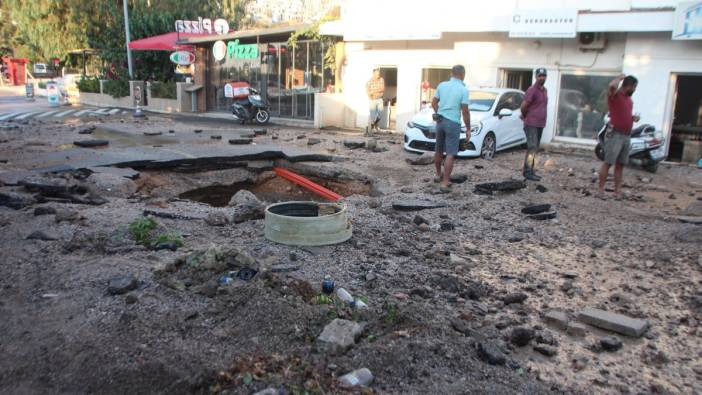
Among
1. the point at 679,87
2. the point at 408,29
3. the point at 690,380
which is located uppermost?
the point at 408,29

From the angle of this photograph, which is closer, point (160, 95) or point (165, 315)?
point (165, 315)

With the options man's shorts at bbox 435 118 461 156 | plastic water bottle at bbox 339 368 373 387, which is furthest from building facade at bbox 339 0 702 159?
plastic water bottle at bbox 339 368 373 387

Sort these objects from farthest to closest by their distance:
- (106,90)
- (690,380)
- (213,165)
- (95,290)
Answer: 1. (106,90)
2. (213,165)
3. (95,290)
4. (690,380)

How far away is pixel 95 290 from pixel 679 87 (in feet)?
46.0

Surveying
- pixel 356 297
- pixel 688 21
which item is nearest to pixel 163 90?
pixel 688 21

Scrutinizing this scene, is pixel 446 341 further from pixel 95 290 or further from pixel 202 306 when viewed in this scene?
pixel 95 290

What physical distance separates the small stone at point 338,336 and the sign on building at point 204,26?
26727mm

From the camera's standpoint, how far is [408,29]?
16.1 metres

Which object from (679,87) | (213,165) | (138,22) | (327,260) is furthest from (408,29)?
(138,22)

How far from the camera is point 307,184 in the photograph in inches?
396

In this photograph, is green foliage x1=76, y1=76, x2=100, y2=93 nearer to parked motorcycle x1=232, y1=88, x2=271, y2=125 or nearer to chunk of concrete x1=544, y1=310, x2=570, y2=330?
parked motorcycle x1=232, y1=88, x2=271, y2=125

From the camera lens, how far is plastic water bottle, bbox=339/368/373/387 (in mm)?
3031

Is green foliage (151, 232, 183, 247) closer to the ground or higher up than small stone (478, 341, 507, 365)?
higher up

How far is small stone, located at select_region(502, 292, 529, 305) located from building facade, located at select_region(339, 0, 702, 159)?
9827mm
